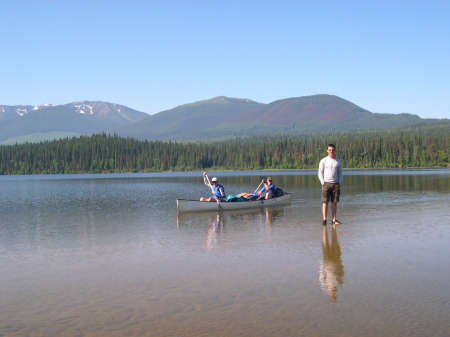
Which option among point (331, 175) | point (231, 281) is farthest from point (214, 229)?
point (231, 281)

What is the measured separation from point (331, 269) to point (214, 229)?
34.7ft

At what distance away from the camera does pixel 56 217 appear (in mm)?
29953

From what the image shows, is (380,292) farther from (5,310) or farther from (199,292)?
(5,310)

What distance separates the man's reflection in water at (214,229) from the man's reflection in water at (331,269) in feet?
13.0

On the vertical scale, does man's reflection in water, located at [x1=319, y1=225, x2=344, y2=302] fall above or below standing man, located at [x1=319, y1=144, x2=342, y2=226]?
below

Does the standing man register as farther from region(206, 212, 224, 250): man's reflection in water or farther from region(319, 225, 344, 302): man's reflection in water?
region(206, 212, 224, 250): man's reflection in water

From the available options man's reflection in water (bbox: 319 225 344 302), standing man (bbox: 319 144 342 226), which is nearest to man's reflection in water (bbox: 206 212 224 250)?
man's reflection in water (bbox: 319 225 344 302)

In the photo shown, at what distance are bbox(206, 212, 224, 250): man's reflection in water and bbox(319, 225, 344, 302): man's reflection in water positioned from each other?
13.0 ft

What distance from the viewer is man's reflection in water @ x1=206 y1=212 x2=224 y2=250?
60.2 ft

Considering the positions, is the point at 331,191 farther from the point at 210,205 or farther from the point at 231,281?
the point at 210,205

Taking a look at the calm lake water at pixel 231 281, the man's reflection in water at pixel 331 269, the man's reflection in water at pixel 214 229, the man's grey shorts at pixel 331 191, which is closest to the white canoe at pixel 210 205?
the man's reflection in water at pixel 214 229

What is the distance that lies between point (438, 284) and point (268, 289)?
3722mm

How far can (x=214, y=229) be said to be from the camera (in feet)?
75.4

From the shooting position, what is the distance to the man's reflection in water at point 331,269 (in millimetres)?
11047
